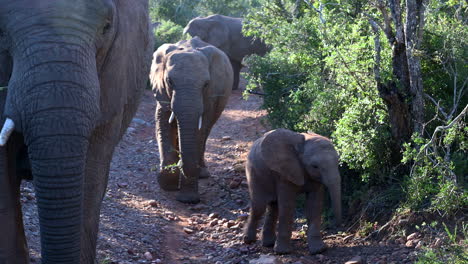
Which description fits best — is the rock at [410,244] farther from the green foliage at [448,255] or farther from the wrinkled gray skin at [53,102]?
the wrinkled gray skin at [53,102]

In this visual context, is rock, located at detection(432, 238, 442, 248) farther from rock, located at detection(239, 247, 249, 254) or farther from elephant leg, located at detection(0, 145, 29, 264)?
elephant leg, located at detection(0, 145, 29, 264)

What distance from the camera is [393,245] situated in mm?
6312

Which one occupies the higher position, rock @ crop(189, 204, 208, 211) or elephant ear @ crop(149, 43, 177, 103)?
elephant ear @ crop(149, 43, 177, 103)

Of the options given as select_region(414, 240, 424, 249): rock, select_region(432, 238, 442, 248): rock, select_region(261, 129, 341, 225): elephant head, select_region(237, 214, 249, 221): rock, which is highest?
select_region(261, 129, 341, 225): elephant head

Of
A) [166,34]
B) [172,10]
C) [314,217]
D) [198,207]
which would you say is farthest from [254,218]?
[172,10]

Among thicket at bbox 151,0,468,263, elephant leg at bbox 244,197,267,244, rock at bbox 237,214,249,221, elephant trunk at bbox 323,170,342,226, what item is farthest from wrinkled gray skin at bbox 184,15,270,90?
elephant trunk at bbox 323,170,342,226

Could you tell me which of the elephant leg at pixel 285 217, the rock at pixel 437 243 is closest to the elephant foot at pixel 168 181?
the elephant leg at pixel 285 217

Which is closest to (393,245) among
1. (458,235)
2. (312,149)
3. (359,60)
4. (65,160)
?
(458,235)

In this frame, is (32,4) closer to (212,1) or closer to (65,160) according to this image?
(65,160)

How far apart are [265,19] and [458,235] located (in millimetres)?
4820

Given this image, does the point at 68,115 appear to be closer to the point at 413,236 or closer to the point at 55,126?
the point at 55,126

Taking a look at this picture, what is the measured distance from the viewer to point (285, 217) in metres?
6.70

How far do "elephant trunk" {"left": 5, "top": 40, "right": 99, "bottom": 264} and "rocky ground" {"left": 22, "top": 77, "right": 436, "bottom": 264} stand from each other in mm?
1967

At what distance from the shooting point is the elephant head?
6.44m
